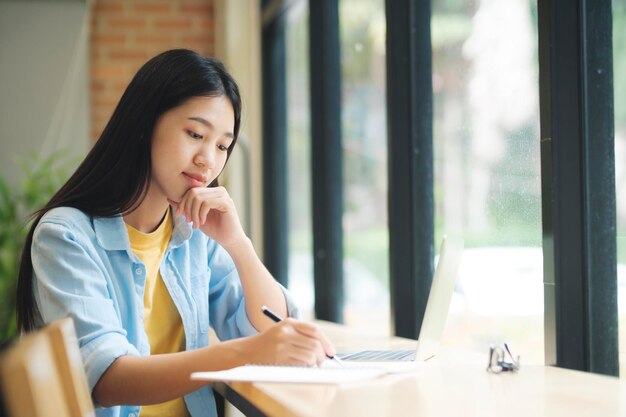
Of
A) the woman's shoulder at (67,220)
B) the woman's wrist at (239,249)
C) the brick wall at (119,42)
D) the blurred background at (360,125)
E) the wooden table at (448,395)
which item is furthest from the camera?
the brick wall at (119,42)

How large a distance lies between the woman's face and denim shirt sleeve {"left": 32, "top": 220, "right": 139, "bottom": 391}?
0.78 ft

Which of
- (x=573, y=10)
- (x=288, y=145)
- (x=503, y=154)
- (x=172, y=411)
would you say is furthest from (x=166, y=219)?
(x=288, y=145)

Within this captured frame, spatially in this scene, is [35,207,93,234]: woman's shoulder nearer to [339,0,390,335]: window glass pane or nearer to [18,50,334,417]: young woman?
[18,50,334,417]: young woman

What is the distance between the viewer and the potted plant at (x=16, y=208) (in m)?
4.05

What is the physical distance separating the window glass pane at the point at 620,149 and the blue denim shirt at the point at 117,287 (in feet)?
2.37

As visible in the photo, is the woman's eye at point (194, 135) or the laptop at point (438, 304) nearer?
the laptop at point (438, 304)

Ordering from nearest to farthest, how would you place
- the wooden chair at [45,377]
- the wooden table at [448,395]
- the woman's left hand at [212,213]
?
the wooden chair at [45,377] → the wooden table at [448,395] → the woman's left hand at [212,213]

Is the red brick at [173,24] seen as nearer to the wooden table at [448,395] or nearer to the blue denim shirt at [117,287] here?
the blue denim shirt at [117,287]

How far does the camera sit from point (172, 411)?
5.99 ft

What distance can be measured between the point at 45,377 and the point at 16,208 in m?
3.94

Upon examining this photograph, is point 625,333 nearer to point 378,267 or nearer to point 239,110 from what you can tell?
point 239,110

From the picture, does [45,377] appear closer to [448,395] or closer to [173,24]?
[448,395]

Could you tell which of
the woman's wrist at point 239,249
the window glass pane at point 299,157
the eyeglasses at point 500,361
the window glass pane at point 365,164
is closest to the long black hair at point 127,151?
the woman's wrist at point 239,249

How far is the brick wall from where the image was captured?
4.84 m
